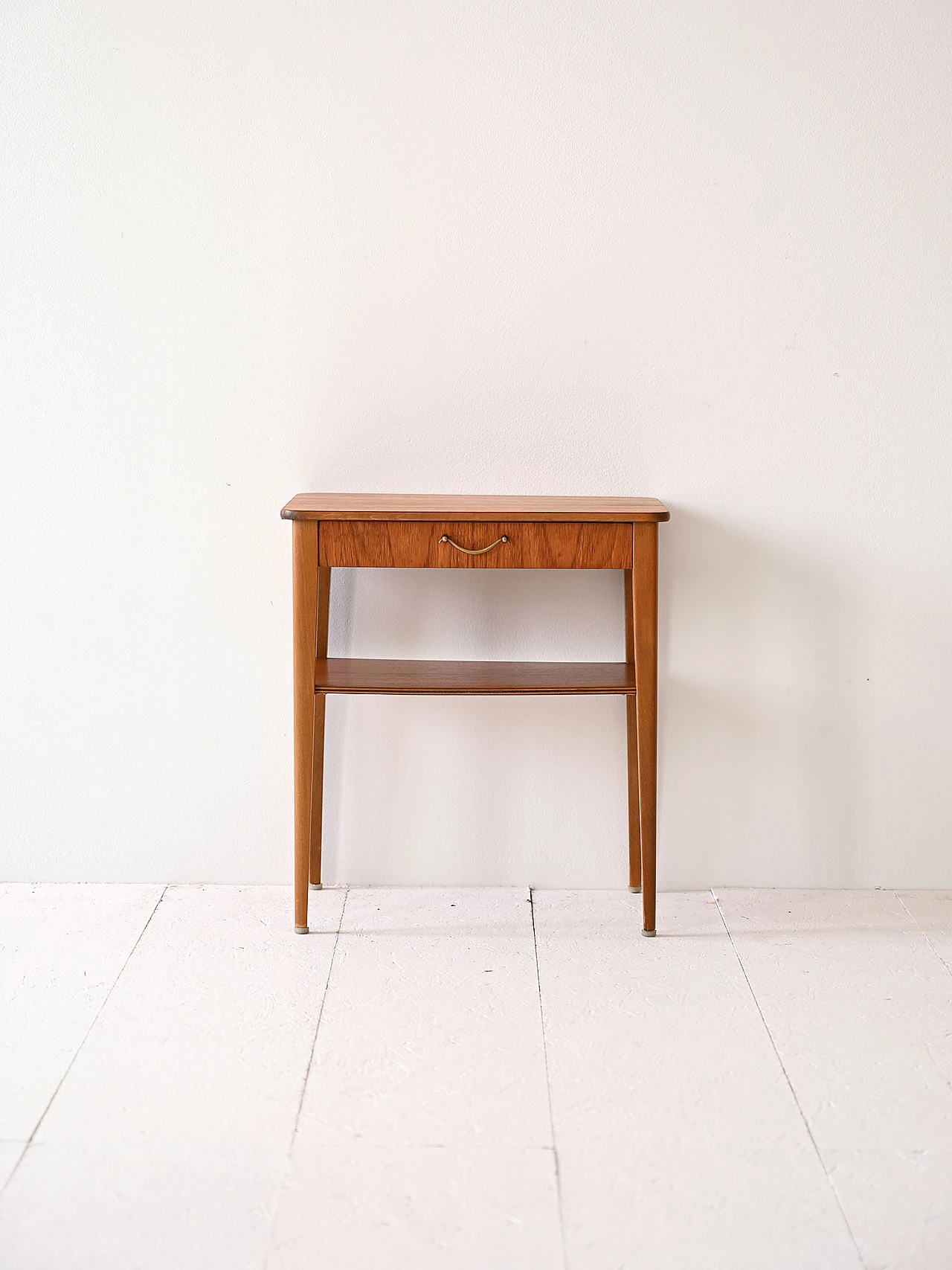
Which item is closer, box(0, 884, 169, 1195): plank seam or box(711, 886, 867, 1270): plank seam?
box(711, 886, 867, 1270): plank seam

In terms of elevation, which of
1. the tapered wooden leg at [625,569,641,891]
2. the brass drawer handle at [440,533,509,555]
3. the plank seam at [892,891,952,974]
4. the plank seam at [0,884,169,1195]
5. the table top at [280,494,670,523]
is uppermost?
the table top at [280,494,670,523]

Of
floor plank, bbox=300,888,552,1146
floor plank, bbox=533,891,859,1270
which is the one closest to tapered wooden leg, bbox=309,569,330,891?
floor plank, bbox=300,888,552,1146

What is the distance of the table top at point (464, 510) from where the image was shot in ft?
7.55

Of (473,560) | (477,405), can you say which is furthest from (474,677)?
(477,405)

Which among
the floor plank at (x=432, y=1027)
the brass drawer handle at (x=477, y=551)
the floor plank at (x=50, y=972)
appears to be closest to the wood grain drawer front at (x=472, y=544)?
the brass drawer handle at (x=477, y=551)

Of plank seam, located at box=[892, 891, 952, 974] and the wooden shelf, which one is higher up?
the wooden shelf

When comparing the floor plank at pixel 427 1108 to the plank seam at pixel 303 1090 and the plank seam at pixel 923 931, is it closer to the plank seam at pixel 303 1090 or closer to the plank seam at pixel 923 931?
the plank seam at pixel 303 1090

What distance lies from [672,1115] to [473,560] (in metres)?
1.05

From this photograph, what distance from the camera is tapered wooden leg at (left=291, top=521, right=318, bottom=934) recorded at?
234cm

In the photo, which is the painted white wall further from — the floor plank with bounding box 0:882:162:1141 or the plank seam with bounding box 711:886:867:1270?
the plank seam with bounding box 711:886:867:1270

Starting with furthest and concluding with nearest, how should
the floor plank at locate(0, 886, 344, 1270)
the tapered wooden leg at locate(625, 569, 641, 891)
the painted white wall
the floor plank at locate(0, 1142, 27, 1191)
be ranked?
the tapered wooden leg at locate(625, 569, 641, 891)
the painted white wall
the floor plank at locate(0, 1142, 27, 1191)
the floor plank at locate(0, 886, 344, 1270)

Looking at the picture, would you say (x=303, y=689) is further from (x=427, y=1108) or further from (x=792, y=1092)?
(x=792, y=1092)

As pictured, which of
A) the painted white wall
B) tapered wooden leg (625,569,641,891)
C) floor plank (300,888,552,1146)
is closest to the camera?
floor plank (300,888,552,1146)

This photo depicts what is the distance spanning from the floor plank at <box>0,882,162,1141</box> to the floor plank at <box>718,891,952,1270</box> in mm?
1213
